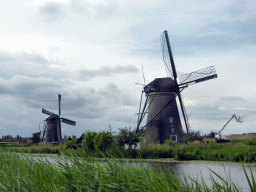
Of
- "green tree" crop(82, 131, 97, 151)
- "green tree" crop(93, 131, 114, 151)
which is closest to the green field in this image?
"green tree" crop(93, 131, 114, 151)

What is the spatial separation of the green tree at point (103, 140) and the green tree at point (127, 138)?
0.97m

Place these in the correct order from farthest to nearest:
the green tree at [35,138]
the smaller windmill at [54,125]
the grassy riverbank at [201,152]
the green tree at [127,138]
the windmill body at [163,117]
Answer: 1. the green tree at [35,138]
2. the smaller windmill at [54,125]
3. the windmill body at [163,117]
4. the green tree at [127,138]
5. the grassy riverbank at [201,152]

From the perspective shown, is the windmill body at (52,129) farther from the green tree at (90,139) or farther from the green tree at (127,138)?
the green tree at (127,138)

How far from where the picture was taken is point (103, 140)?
75.5 ft

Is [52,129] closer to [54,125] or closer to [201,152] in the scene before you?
[54,125]

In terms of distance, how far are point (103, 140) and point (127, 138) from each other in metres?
2.23

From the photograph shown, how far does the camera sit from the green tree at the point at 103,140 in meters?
22.9

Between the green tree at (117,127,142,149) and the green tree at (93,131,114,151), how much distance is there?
97cm

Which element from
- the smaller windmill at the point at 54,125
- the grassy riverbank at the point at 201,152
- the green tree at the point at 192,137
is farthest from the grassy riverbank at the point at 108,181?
the smaller windmill at the point at 54,125

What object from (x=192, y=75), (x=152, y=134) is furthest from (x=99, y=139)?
(x=192, y=75)

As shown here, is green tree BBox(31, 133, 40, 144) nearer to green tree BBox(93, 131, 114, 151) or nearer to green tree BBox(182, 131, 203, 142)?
green tree BBox(93, 131, 114, 151)

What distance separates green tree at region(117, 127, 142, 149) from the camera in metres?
22.7

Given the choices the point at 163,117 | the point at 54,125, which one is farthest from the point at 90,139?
the point at 54,125

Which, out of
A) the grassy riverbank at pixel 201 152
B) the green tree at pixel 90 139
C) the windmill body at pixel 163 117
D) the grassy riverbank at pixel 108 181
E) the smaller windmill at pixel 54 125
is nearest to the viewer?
the grassy riverbank at pixel 108 181
